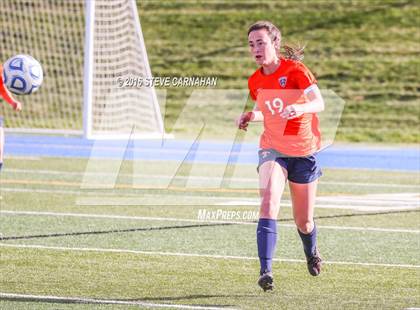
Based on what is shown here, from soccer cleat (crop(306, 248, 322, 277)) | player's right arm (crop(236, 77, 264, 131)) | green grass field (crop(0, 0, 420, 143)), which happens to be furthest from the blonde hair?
green grass field (crop(0, 0, 420, 143))

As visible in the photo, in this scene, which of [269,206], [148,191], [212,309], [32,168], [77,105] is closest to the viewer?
[212,309]

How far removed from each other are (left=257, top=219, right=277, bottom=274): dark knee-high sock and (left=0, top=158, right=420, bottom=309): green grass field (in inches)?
10.8

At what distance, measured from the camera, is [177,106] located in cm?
2888

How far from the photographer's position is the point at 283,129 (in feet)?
25.2

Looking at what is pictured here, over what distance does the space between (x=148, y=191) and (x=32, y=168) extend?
11.4ft

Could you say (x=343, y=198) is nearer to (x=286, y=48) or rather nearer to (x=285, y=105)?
(x=286, y=48)

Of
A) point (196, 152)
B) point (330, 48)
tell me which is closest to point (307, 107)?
point (196, 152)

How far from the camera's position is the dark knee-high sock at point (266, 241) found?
23.3ft

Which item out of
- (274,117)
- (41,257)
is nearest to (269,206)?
(274,117)

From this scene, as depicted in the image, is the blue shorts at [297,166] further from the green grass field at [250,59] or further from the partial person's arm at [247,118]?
the green grass field at [250,59]

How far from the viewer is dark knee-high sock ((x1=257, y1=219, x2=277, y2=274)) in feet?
23.3

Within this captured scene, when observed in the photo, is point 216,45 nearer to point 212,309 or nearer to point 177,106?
point 177,106

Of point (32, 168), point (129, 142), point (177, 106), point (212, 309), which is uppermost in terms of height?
point (212, 309)

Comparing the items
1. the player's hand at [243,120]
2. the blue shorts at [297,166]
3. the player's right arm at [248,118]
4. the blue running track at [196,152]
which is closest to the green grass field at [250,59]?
the blue running track at [196,152]
